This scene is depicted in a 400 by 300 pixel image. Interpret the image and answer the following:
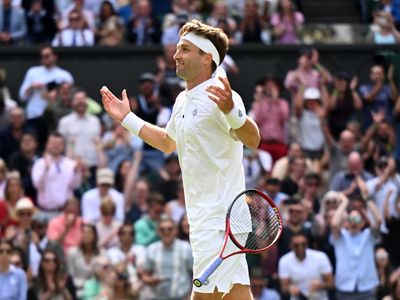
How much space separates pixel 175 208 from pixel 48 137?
6.90ft

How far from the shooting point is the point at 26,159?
1677 cm

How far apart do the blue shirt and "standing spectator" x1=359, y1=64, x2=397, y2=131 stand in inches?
216

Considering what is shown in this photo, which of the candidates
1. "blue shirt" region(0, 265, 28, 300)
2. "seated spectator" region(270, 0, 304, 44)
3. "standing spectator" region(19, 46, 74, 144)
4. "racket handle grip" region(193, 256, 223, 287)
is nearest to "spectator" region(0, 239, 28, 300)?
"blue shirt" region(0, 265, 28, 300)

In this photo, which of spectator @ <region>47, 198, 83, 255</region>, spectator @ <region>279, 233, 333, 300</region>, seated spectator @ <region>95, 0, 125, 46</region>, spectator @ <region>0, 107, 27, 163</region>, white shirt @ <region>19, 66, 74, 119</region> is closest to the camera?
spectator @ <region>279, 233, 333, 300</region>

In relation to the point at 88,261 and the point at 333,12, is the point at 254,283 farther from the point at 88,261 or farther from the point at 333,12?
the point at 333,12

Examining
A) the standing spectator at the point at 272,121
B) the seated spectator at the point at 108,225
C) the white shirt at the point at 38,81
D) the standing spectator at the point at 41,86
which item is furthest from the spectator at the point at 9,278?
the standing spectator at the point at 272,121

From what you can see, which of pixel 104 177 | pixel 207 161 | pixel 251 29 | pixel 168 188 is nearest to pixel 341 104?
pixel 251 29

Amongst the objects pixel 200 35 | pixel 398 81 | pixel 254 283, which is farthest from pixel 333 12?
pixel 200 35

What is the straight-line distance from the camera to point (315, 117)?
17688 millimetres

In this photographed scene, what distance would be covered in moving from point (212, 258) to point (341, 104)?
9408 mm

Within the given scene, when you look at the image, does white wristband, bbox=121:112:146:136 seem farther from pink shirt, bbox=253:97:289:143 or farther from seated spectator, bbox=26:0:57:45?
seated spectator, bbox=26:0:57:45

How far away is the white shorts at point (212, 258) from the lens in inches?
348

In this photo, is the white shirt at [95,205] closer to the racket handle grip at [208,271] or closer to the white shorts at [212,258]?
the white shorts at [212,258]

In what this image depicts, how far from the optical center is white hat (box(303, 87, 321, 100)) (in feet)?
58.3
